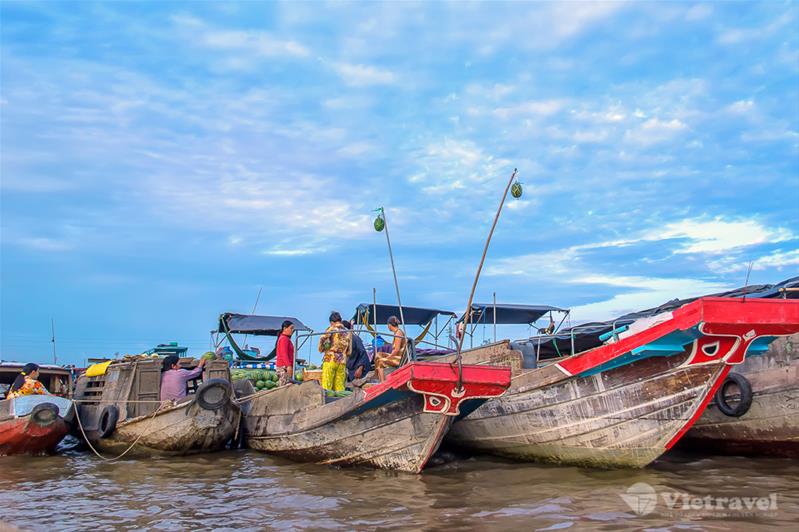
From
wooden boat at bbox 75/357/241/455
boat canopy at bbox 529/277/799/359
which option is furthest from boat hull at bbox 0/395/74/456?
boat canopy at bbox 529/277/799/359

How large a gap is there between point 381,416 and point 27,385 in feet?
25.3

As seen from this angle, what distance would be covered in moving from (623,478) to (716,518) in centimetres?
174

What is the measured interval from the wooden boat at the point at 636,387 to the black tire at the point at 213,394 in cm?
423

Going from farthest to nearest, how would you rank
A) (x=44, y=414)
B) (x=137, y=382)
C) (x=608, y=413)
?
(x=137, y=382)
(x=44, y=414)
(x=608, y=413)

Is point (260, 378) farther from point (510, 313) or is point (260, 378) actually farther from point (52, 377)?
point (510, 313)

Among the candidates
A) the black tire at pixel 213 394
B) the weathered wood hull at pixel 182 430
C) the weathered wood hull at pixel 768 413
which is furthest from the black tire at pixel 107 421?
the weathered wood hull at pixel 768 413

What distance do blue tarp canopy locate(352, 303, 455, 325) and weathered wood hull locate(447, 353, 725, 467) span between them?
9826 millimetres

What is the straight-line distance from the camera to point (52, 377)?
618 inches

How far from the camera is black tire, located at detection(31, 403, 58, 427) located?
10578 millimetres

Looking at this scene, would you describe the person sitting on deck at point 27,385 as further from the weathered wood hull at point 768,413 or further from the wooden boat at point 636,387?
the weathered wood hull at point 768,413

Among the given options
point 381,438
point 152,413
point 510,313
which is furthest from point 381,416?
point 510,313

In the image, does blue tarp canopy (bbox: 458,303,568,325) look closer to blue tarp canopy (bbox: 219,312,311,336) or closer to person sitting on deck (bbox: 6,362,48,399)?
blue tarp canopy (bbox: 219,312,311,336)

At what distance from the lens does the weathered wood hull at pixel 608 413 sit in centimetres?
707

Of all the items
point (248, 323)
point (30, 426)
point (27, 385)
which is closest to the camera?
point (30, 426)
